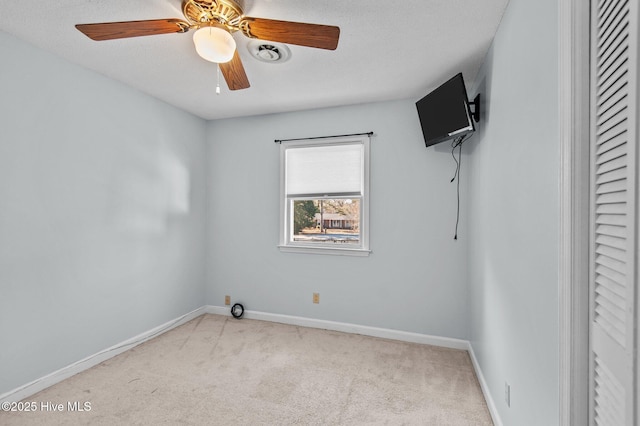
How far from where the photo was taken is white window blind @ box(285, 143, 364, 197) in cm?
338

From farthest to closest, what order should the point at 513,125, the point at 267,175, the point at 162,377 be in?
the point at 267,175, the point at 162,377, the point at 513,125

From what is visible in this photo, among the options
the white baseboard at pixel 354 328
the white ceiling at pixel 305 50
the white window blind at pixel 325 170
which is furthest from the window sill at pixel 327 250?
the white ceiling at pixel 305 50

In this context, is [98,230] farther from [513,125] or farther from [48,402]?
[513,125]

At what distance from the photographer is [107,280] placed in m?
2.74

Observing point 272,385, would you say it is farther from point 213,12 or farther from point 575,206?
point 213,12

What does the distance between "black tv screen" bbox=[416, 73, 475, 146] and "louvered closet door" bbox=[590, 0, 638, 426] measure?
4.72ft

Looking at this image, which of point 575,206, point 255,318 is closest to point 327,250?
point 255,318

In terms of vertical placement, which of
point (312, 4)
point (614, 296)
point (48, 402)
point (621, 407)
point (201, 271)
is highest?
point (312, 4)

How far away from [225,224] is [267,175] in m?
0.82

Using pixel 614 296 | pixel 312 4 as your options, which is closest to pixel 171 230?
pixel 312 4

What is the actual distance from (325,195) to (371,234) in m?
0.66

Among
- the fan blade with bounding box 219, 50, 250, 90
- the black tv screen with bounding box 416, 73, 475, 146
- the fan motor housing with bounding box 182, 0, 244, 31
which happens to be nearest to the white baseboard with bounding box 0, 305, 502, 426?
the black tv screen with bounding box 416, 73, 475, 146

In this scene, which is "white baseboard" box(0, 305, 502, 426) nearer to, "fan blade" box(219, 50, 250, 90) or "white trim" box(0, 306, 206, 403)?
"white trim" box(0, 306, 206, 403)

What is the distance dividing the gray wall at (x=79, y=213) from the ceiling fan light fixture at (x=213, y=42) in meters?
1.50
